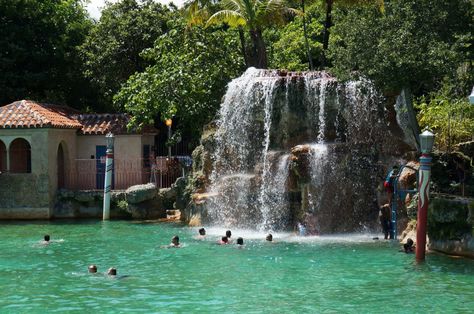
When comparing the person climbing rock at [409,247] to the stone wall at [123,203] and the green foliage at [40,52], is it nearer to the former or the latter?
the stone wall at [123,203]

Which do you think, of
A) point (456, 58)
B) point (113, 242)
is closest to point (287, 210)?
point (113, 242)

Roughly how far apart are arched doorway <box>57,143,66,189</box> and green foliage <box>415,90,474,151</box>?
57.5ft

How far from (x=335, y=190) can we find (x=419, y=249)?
23.1ft

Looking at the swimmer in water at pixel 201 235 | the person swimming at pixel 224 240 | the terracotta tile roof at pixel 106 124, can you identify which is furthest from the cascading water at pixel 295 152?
the terracotta tile roof at pixel 106 124

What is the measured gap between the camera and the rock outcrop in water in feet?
84.3

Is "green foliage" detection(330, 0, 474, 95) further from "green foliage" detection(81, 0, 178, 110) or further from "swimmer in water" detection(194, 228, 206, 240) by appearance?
"green foliage" detection(81, 0, 178, 110)

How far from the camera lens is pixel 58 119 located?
34.1 m

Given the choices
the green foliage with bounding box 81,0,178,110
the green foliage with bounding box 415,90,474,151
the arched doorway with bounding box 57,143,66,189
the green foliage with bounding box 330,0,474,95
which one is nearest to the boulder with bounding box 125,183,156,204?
the arched doorway with bounding box 57,143,66,189

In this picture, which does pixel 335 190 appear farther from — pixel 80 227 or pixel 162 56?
pixel 162 56

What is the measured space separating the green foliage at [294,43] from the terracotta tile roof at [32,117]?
10506 millimetres

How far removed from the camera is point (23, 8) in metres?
38.5

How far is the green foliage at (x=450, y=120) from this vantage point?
23.8m

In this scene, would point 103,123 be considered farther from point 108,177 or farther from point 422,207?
point 422,207

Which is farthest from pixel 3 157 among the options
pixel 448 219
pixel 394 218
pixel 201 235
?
pixel 448 219
